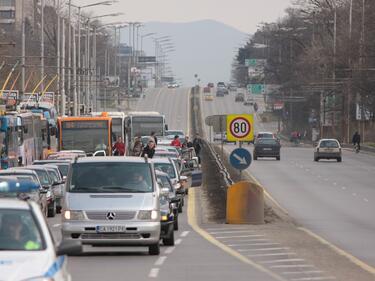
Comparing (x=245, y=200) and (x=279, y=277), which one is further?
(x=245, y=200)

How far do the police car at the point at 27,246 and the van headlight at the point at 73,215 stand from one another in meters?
9.68

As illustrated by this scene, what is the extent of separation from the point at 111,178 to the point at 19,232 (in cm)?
1100

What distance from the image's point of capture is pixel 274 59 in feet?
645

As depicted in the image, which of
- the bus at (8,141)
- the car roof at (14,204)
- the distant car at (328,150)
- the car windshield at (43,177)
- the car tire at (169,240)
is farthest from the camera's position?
the distant car at (328,150)

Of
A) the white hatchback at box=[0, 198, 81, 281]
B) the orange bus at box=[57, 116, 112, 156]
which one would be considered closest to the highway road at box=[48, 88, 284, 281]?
the white hatchback at box=[0, 198, 81, 281]

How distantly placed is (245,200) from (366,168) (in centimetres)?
4405

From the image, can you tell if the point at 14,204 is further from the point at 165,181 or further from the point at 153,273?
the point at 165,181

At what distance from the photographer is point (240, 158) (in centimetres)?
3575

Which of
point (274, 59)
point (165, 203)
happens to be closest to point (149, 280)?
point (165, 203)

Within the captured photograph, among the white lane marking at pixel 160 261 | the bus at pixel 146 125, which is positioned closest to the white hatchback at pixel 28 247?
the white lane marking at pixel 160 261

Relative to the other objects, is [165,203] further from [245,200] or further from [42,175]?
[42,175]

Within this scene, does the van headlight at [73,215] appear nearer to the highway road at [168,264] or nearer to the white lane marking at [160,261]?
the highway road at [168,264]

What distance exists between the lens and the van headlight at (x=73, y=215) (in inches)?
923

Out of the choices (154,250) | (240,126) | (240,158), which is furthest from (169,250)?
(240,126)
